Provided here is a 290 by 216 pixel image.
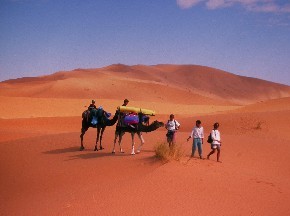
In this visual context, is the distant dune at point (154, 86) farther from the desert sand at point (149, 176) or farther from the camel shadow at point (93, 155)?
the camel shadow at point (93, 155)

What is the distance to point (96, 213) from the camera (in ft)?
24.3

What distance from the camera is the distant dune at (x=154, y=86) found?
68.2 m

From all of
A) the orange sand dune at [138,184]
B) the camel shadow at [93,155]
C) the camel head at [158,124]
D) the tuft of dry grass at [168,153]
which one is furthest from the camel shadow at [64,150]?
the tuft of dry grass at [168,153]

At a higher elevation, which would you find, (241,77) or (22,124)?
(241,77)

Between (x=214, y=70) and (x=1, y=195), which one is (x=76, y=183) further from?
(x=214, y=70)

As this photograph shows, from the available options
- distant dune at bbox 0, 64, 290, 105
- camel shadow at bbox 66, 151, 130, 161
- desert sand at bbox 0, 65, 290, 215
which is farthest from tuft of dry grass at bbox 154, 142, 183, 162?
distant dune at bbox 0, 64, 290, 105

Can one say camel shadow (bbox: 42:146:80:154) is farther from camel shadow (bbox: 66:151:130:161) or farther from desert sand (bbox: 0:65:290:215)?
camel shadow (bbox: 66:151:130:161)

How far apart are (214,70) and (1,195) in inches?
4645

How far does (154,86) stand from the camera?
78250mm

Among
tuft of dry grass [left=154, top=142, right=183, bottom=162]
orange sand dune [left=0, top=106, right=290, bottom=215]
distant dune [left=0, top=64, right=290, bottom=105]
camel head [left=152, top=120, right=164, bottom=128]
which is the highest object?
distant dune [left=0, top=64, right=290, bottom=105]

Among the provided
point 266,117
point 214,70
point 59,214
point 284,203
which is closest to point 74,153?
point 59,214

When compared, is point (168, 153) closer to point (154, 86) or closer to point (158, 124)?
point (158, 124)

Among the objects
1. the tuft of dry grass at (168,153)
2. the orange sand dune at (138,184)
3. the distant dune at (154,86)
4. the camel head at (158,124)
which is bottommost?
the orange sand dune at (138,184)

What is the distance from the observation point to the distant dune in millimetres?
68188
